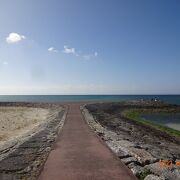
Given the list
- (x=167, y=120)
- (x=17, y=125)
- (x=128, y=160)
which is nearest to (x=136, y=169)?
(x=128, y=160)

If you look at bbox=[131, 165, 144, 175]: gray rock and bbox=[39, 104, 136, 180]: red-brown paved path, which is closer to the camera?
bbox=[39, 104, 136, 180]: red-brown paved path

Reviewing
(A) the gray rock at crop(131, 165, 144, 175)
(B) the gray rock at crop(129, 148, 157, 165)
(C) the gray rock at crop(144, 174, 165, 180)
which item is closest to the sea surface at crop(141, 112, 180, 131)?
(B) the gray rock at crop(129, 148, 157, 165)

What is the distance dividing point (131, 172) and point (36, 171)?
8.31 ft

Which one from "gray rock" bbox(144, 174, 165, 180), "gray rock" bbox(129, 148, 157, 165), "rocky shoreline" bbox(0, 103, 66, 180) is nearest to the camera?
"gray rock" bbox(144, 174, 165, 180)

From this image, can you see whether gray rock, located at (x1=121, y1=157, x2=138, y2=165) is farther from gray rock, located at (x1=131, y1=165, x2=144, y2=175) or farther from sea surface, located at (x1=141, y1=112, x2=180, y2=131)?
sea surface, located at (x1=141, y1=112, x2=180, y2=131)

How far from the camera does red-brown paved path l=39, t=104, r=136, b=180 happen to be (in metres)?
7.33

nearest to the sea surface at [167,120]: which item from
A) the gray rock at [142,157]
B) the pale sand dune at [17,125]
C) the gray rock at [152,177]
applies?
the pale sand dune at [17,125]

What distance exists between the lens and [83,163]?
337 inches

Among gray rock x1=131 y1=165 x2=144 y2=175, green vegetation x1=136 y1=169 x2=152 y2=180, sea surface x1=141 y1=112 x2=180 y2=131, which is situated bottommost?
sea surface x1=141 y1=112 x2=180 y2=131

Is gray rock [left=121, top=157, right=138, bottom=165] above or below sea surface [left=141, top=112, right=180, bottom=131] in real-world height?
above

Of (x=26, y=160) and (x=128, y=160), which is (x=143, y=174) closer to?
(x=128, y=160)

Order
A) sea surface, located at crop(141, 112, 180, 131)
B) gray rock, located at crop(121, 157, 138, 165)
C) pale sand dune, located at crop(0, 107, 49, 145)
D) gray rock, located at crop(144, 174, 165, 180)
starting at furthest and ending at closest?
1. sea surface, located at crop(141, 112, 180, 131)
2. pale sand dune, located at crop(0, 107, 49, 145)
3. gray rock, located at crop(121, 157, 138, 165)
4. gray rock, located at crop(144, 174, 165, 180)

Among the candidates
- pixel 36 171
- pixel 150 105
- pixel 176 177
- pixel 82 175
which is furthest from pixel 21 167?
pixel 150 105

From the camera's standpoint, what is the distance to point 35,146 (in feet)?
37.5
